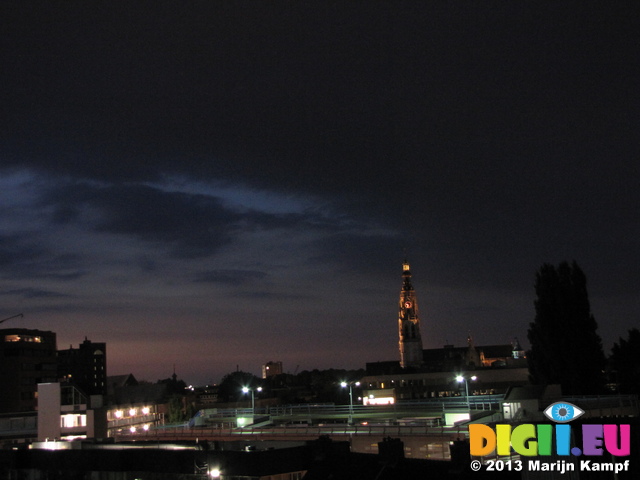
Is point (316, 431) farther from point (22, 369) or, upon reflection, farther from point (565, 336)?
point (22, 369)

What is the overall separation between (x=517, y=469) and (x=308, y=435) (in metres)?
29.5

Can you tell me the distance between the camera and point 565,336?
250 ft

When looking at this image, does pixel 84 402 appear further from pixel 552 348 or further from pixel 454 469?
pixel 454 469

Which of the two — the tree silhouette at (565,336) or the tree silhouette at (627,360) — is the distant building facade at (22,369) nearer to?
the tree silhouette at (565,336)

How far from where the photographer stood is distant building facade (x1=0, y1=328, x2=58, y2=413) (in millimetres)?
138000

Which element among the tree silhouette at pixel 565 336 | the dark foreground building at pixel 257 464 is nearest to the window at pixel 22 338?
the tree silhouette at pixel 565 336

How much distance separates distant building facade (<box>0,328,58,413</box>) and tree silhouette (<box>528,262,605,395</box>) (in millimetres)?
101232

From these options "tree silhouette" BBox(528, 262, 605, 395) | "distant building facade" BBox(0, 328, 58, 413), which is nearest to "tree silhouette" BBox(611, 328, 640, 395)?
"tree silhouette" BBox(528, 262, 605, 395)

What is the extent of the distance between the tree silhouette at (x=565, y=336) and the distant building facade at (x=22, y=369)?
101 m

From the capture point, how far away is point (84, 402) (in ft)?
278

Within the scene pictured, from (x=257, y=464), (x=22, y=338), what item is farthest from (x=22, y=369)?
(x=257, y=464)

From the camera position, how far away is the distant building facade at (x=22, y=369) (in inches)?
5433

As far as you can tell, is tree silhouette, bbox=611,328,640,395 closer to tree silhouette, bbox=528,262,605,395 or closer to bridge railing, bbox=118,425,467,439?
tree silhouette, bbox=528,262,605,395

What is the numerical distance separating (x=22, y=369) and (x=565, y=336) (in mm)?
111451
